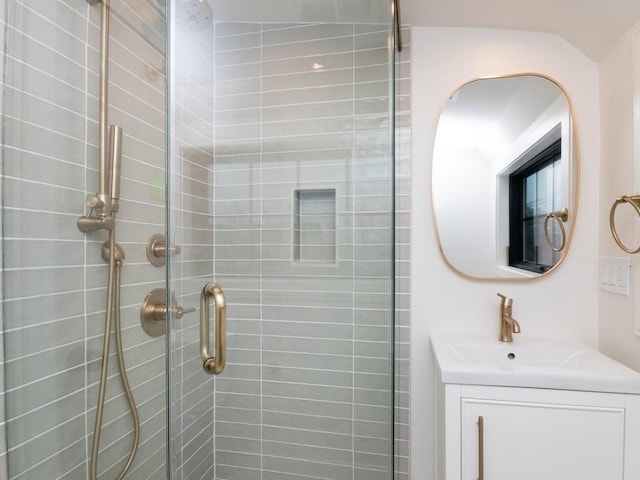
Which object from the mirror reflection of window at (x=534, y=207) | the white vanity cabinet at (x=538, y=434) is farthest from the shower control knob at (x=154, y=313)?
the mirror reflection of window at (x=534, y=207)

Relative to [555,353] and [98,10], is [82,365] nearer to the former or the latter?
[98,10]

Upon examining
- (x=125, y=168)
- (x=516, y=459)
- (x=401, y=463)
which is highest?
(x=125, y=168)

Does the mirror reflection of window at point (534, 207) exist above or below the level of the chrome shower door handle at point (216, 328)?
above

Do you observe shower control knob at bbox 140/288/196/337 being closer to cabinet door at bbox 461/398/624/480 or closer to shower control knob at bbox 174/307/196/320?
shower control knob at bbox 174/307/196/320

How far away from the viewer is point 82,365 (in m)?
1.08

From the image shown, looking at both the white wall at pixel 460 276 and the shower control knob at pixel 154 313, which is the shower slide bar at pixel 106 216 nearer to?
the shower control knob at pixel 154 313

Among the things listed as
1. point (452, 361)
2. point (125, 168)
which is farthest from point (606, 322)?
point (125, 168)

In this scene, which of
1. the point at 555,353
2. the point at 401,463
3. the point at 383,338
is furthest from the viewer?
the point at 401,463

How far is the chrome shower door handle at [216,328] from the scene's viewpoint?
105 centimetres

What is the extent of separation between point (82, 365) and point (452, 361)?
111 centimetres

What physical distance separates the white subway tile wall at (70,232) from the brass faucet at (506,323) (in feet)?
3.93

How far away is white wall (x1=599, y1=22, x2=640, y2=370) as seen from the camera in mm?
1301

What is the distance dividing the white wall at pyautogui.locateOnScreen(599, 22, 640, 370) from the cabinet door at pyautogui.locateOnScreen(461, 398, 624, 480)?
0.31 m

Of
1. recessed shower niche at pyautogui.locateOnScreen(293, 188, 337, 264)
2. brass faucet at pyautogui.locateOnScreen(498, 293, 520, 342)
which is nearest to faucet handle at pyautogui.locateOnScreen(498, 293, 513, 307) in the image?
brass faucet at pyautogui.locateOnScreen(498, 293, 520, 342)
